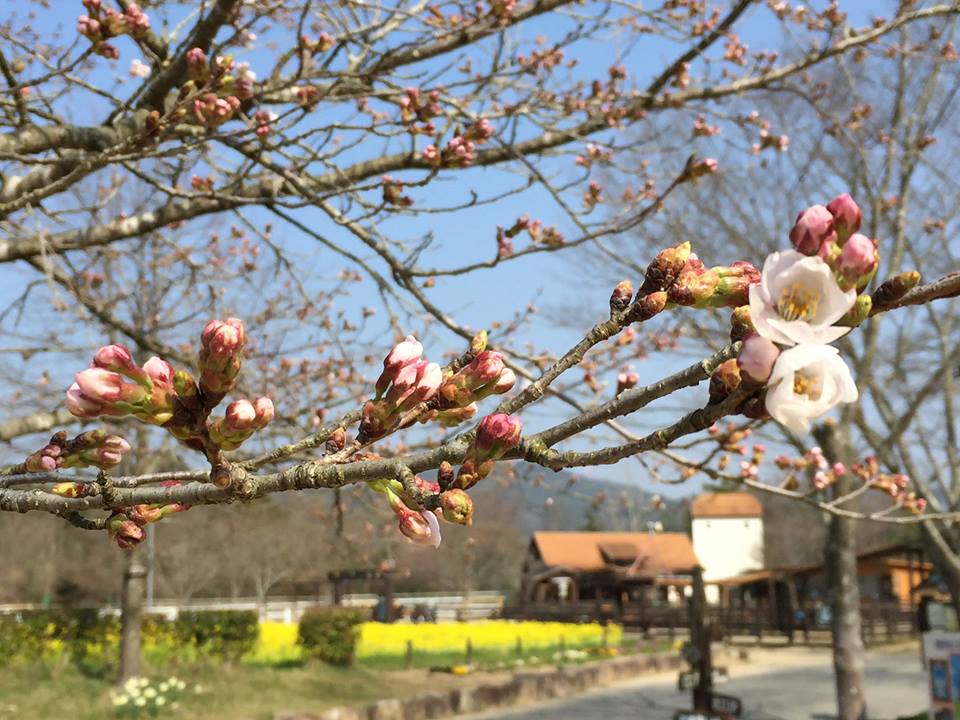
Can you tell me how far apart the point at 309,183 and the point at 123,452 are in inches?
122

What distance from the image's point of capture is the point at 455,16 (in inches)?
194

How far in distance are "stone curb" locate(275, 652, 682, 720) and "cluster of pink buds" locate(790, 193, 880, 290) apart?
29.4 ft

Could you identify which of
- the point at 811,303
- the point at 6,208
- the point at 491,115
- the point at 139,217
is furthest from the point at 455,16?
the point at 811,303

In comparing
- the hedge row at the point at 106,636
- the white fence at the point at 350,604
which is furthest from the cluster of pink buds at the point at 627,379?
the white fence at the point at 350,604

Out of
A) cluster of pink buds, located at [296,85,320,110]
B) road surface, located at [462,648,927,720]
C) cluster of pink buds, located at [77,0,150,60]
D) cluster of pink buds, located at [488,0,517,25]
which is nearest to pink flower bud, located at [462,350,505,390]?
cluster of pink buds, located at [77,0,150,60]

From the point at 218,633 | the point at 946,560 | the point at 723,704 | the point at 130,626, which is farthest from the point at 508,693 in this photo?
the point at 946,560

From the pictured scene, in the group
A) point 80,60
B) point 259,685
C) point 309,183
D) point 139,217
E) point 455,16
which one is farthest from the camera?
point 259,685

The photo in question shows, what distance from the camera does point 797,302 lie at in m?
0.83

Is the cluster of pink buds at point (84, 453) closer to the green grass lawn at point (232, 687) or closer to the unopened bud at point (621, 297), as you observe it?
the unopened bud at point (621, 297)

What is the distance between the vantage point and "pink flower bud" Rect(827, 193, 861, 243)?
87 centimetres

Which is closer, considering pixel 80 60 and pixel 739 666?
pixel 80 60

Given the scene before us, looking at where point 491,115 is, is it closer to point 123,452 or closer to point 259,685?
point 123,452

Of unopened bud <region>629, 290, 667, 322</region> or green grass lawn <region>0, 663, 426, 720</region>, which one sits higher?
unopened bud <region>629, 290, 667, 322</region>

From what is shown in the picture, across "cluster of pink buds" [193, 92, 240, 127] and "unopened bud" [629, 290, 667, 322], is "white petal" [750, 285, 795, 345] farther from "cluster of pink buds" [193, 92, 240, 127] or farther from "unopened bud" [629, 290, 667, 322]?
"cluster of pink buds" [193, 92, 240, 127]
